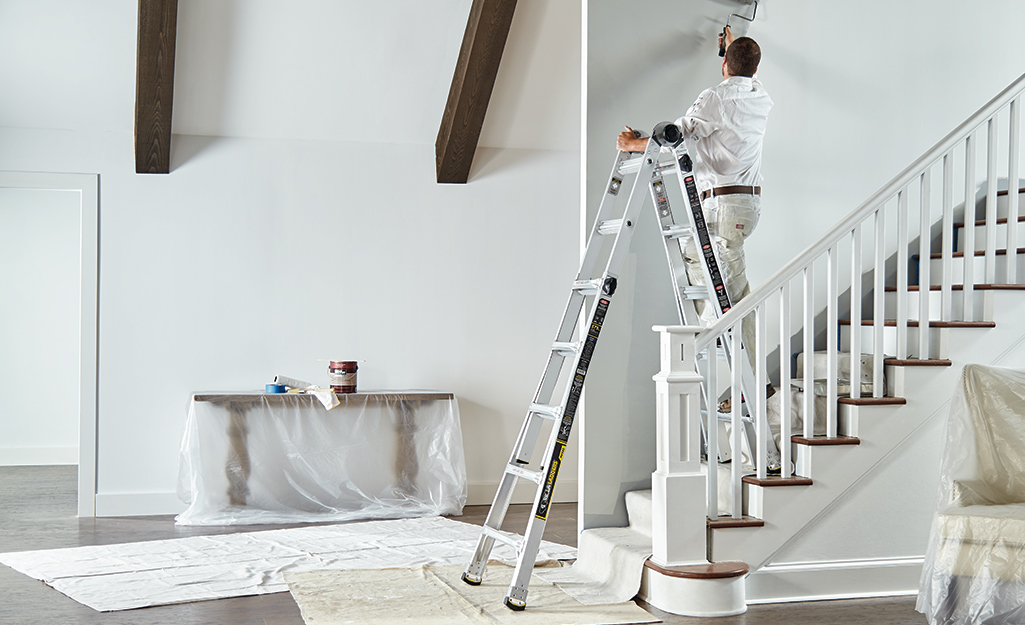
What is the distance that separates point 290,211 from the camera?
16.7 feet

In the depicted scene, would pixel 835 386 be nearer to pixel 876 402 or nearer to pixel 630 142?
pixel 876 402

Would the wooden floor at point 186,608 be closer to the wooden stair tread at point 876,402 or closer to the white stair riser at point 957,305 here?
the wooden stair tread at point 876,402

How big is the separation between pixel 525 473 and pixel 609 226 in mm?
983

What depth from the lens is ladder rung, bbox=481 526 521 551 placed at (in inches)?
119

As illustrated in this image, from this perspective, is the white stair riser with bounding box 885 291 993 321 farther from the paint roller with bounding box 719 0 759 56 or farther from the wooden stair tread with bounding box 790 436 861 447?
the paint roller with bounding box 719 0 759 56

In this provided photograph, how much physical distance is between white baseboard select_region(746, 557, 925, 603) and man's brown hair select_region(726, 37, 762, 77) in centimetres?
191

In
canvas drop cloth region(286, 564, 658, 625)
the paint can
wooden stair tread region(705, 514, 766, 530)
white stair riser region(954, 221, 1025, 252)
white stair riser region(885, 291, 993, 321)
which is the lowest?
canvas drop cloth region(286, 564, 658, 625)

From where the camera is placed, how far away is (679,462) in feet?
9.97

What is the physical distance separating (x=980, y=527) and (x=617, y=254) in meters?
1.46

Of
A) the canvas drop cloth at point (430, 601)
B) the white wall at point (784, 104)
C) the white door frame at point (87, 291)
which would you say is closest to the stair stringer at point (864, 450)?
the canvas drop cloth at point (430, 601)

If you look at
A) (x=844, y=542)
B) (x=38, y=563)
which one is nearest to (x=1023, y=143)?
(x=844, y=542)

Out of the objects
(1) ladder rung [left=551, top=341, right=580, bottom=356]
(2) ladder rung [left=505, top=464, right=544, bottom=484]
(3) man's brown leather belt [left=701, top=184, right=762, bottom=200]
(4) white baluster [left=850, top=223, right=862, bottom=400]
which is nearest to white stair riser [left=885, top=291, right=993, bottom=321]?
(4) white baluster [left=850, top=223, right=862, bottom=400]

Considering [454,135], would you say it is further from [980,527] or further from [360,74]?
[980,527]

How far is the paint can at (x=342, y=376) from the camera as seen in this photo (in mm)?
4879
